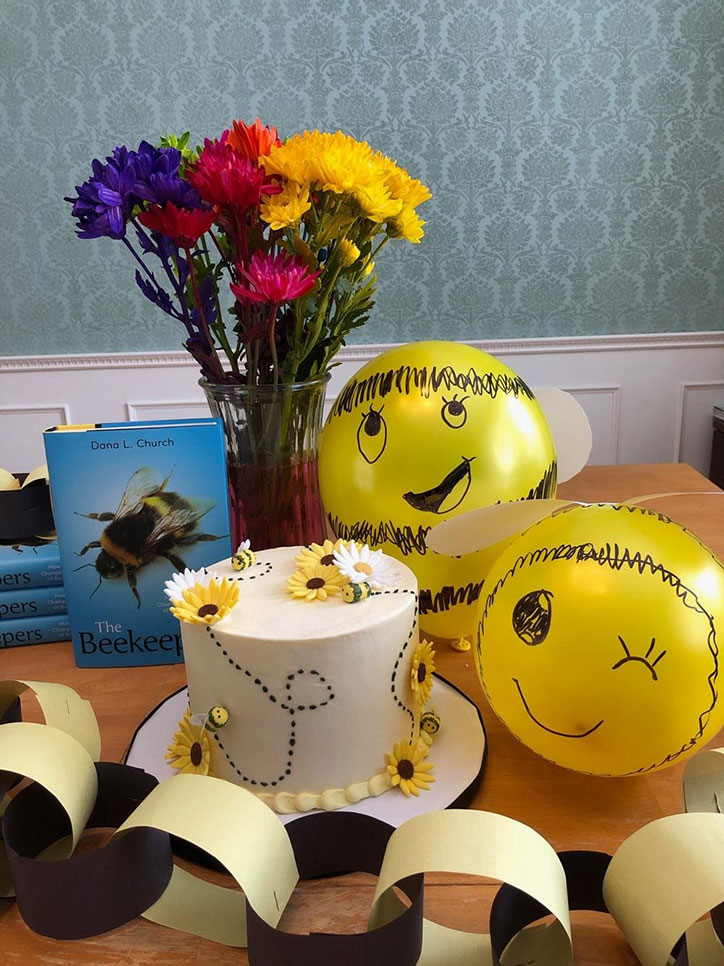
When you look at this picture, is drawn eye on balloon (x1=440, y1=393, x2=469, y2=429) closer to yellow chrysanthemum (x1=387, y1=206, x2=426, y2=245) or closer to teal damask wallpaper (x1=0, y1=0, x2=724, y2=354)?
yellow chrysanthemum (x1=387, y1=206, x2=426, y2=245)

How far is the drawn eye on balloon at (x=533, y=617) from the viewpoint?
49 cm

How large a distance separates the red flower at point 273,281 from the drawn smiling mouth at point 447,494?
20cm

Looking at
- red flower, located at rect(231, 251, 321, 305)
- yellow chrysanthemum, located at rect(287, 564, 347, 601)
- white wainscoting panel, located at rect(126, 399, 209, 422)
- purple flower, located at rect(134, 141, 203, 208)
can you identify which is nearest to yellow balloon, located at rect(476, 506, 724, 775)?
yellow chrysanthemum, located at rect(287, 564, 347, 601)

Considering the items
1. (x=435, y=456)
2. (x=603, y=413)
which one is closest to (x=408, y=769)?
(x=435, y=456)

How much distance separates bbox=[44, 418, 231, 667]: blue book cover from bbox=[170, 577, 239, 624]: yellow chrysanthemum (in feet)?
0.62

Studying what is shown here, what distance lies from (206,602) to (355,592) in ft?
0.34

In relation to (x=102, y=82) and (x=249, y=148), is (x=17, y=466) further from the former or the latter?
(x=249, y=148)

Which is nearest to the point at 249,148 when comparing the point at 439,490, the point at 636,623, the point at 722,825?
the point at 439,490

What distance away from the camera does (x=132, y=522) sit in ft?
2.33

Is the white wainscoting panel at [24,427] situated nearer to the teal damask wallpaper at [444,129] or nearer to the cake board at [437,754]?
the teal damask wallpaper at [444,129]

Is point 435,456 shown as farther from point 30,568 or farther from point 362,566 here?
point 30,568

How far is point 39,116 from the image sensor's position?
2.14 meters

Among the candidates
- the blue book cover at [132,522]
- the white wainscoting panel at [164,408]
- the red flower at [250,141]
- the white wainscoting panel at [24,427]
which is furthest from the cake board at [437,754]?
the white wainscoting panel at [24,427]

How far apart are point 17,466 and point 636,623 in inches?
95.3
